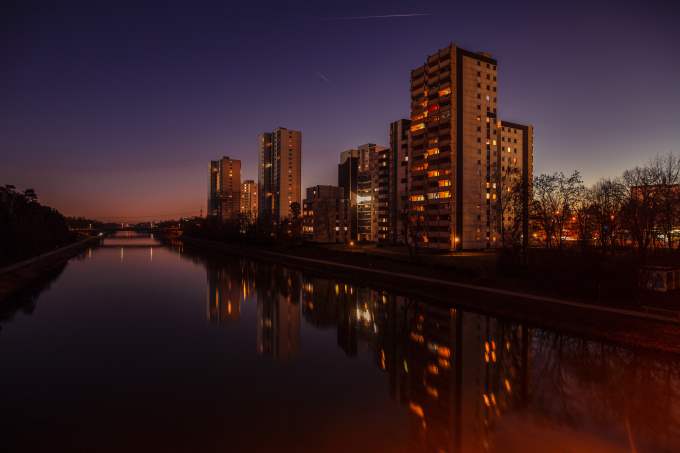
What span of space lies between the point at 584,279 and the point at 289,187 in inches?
6275

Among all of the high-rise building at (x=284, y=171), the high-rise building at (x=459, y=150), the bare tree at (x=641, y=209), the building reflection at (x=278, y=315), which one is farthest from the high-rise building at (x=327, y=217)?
the bare tree at (x=641, y=209)

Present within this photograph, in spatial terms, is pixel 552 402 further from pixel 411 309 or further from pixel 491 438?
pixel 411 309

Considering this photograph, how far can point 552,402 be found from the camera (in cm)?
1333

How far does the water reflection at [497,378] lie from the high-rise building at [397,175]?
60.4m

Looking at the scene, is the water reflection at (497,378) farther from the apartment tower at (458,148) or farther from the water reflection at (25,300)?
the apartment tower at (458,148)

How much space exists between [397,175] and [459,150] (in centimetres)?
2337

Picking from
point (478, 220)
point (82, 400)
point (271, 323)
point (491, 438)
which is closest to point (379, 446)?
point (491, 438)

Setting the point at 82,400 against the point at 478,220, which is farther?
the point at 478,220

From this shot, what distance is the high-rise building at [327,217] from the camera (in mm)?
113312

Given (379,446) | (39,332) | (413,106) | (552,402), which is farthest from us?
(413,106)

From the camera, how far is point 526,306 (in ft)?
80.8

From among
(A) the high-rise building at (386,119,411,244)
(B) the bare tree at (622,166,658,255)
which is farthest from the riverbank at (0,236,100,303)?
(A) the high-rise building at (386,119,411,244)

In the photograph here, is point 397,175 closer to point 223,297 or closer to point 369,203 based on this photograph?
point 369,203

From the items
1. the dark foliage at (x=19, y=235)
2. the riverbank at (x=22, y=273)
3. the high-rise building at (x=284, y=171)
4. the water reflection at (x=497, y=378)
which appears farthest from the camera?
the high-rise building at (x=284, y=171)
